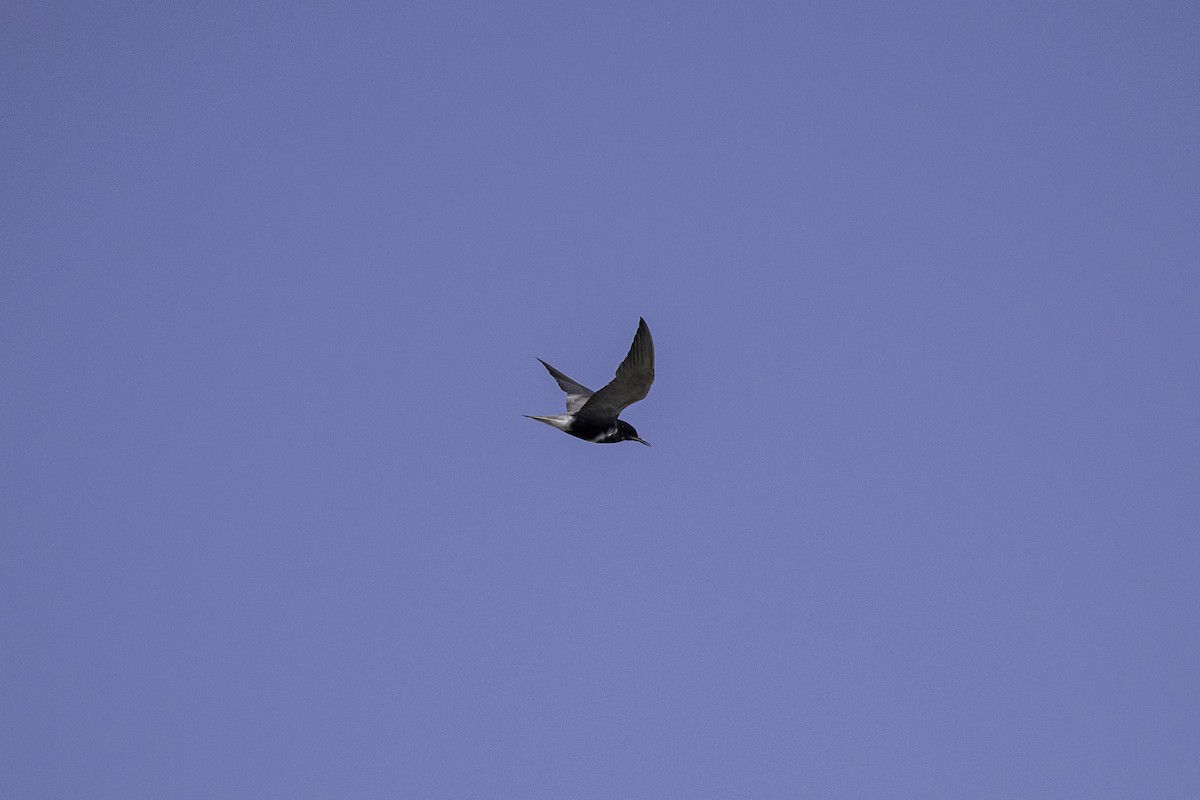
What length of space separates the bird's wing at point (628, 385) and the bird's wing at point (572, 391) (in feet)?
2.28

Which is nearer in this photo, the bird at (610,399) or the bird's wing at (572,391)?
the bird at (610,399)

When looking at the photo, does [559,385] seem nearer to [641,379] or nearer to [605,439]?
[605,439]

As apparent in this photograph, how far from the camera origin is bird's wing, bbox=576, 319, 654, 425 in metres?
28.3

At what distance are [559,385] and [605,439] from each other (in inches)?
97.2

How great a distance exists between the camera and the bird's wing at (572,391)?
32.5m

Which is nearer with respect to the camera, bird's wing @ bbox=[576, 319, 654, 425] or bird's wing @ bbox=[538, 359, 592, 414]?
bird's wing @ bbox=[576, 319, 654, 425]

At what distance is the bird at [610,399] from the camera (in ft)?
93.7

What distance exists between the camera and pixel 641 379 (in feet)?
95.6

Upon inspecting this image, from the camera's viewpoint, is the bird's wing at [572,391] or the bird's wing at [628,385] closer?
the bird's wing at [628,385]

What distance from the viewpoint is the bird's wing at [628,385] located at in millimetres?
28344

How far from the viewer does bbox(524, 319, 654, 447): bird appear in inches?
1124

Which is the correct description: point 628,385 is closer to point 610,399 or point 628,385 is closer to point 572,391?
point 610,399

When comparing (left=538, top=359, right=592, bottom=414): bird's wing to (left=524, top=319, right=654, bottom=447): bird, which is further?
(left=538, top=359, right=592, bottom=414): bird's wing

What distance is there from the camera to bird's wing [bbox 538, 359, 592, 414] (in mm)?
32469
